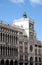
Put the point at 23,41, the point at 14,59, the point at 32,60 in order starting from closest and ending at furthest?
the point at 14,59
the point at 23,41
the point at 32,60

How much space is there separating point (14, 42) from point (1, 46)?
714 centimetres

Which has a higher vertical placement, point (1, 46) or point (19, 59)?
point (1, 46)

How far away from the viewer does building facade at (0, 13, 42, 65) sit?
61.5 meters

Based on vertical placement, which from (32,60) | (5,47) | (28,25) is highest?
(28,25)

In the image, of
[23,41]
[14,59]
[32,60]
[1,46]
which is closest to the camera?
[1,46]

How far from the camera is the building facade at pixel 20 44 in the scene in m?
61.5

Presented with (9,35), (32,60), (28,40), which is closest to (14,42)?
(9,35)

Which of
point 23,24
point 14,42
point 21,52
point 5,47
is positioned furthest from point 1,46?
point 23,24

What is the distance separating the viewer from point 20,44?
6962 cm

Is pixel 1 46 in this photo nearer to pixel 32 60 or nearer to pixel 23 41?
→ pixel 23 41

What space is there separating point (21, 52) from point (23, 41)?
12.6 ft

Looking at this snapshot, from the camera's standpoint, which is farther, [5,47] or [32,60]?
[32,60]

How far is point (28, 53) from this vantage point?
2881 inches

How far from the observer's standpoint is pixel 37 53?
78.8m
